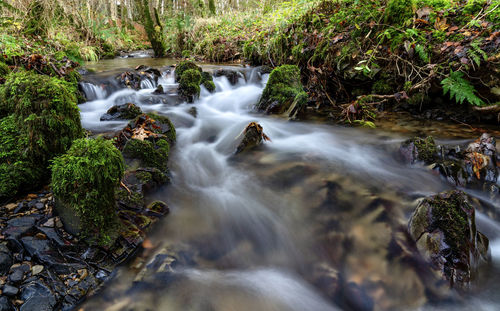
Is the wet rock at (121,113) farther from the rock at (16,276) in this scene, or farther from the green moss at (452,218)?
the green moss at (452,218)

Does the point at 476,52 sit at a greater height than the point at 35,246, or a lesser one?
greater

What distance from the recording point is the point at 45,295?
1.61 meters

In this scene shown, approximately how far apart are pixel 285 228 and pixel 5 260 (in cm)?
223

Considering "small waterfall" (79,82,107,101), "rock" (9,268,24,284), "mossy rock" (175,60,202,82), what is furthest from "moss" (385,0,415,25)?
"small waterfall" (79,82,107,101)

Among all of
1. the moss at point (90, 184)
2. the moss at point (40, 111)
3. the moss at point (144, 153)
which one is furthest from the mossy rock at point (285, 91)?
the moss at point (90, 184)

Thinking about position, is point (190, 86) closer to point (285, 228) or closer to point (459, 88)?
point (285, 228)

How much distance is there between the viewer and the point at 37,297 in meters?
1.58

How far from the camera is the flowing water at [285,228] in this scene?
1871 mm

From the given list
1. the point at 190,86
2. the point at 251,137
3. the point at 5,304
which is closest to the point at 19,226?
the point at 5,304

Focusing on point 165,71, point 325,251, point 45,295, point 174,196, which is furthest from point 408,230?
point 165,71

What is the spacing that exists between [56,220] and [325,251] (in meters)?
2.35

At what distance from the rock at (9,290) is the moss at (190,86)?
5335 millimetres

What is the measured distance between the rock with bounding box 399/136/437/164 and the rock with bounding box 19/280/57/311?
4.04 meters

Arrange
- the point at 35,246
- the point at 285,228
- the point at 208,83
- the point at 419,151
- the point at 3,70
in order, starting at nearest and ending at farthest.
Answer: the point at 35,246, the point at 285,228, the point at 419,151, the point at 3,70, the point at 208,83
